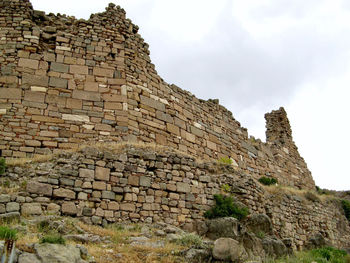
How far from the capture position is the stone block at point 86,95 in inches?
546

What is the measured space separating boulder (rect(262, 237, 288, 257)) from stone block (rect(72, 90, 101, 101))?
664 centimetres

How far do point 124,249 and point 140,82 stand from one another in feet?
26.1

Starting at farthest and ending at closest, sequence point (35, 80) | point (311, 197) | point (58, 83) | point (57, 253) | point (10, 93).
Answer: point (311, 197) → point (58, 83) → point (35, 80) → point (10, 93) → point (57, 253)

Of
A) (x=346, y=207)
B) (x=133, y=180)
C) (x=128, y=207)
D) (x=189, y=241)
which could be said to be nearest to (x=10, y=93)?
(x=133, y=180)

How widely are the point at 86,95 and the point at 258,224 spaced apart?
6522mm

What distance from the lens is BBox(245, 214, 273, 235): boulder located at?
12.5 meters

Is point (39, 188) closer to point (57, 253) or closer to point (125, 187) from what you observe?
point (125, 187)

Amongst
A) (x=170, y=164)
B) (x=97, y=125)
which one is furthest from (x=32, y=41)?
(x=170, y=164)

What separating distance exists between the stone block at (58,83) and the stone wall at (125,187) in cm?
311

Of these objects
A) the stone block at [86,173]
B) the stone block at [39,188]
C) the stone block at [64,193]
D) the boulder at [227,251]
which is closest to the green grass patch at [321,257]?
the boulder at [227,251]

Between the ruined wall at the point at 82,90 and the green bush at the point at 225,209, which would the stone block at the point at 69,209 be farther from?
the green bush at the point at 225,209

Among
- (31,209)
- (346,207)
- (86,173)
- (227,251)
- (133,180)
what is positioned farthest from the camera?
(346,207)

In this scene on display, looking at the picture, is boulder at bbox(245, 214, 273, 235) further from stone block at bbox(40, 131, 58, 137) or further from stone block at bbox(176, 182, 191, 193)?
stone block at bbox(40, 131, 58, 137)

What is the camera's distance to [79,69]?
566 inches
